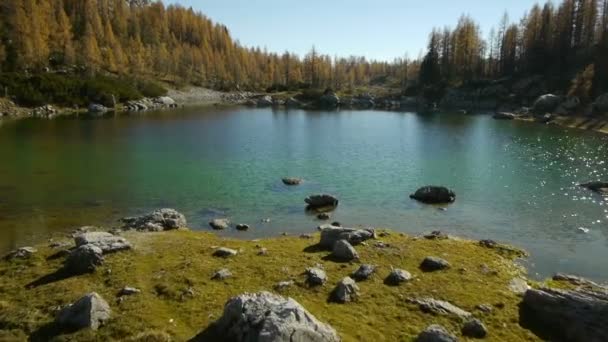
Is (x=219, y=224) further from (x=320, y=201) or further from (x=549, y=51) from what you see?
(x=549, y=51)

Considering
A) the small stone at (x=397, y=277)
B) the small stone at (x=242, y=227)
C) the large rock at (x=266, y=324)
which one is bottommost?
the small stone at (x=242, y=227)

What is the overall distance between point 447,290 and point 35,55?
557 feet

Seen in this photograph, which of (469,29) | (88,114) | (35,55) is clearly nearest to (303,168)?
(88,114)

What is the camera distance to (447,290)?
20703mm

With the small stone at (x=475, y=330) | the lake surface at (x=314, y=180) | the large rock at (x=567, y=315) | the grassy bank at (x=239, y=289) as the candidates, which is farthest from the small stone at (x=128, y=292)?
the large rock at (x=567, y=315)

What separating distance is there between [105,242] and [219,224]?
11.5m

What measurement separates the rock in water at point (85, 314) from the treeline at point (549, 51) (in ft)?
427

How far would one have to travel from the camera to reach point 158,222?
3391 centimetres

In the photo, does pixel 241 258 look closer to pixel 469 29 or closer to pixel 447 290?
pixel 447 290

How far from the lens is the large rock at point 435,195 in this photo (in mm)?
43938

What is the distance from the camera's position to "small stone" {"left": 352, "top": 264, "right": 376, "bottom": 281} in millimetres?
21734

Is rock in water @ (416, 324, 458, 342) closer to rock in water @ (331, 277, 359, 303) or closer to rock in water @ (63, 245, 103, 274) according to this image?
rock in water @ (331, 277, 359, 303)

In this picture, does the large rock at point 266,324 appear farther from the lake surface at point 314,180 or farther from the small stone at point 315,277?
→ the lake surface at point 314,180

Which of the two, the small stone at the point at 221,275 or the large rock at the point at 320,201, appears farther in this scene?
the large rock at the point at 320,201
